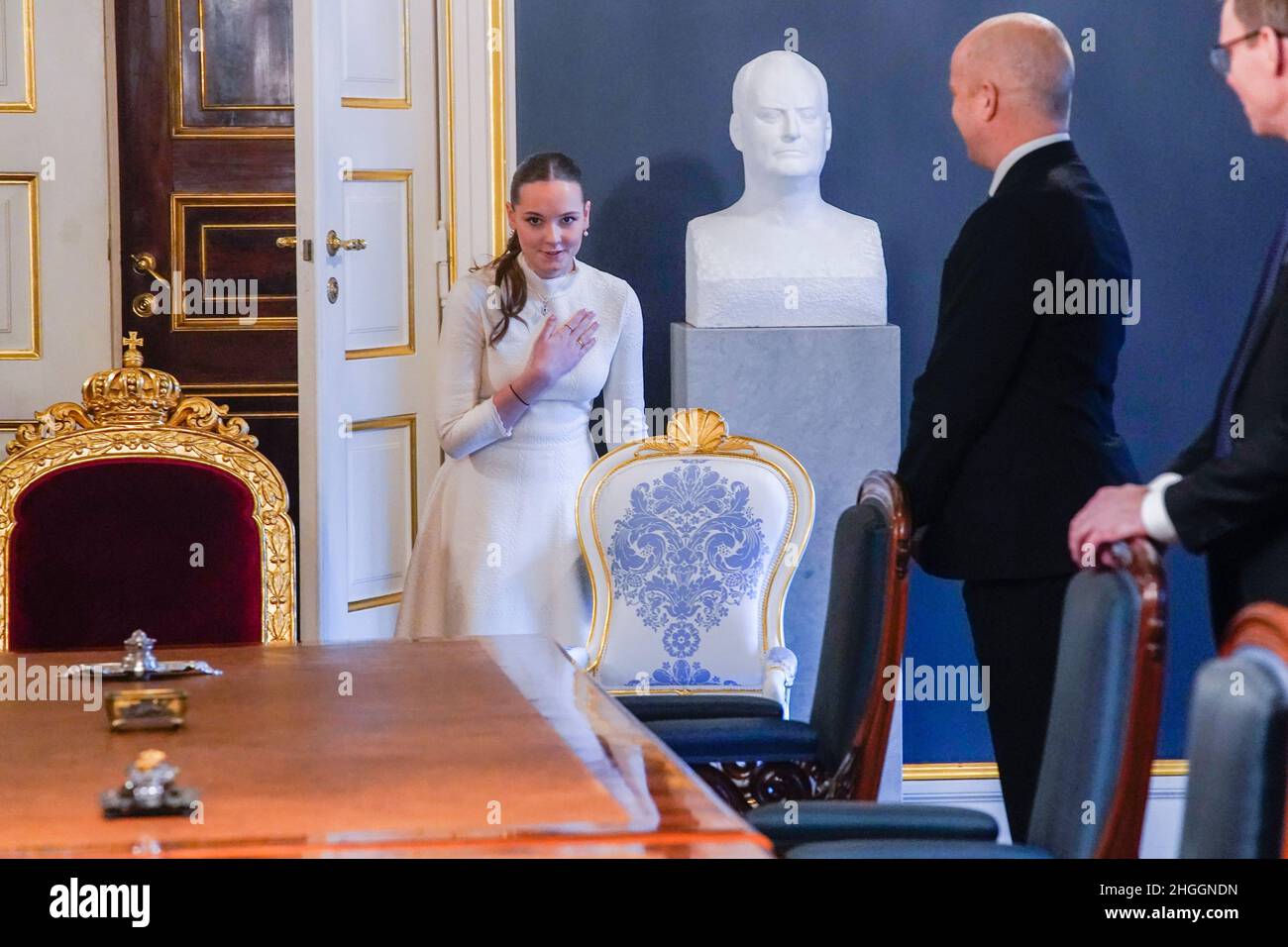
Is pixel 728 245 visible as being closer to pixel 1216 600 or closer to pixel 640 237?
pixel 640 237

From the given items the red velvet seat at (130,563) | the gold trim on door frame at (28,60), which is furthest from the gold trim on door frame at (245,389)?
the red velvet seat at (130,563)

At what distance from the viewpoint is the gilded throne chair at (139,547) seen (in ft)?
9.23

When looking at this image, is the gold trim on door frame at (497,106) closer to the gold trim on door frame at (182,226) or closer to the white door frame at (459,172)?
the white door frame at (459,172)

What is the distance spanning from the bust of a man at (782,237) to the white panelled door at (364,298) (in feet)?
2.57

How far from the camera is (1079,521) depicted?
2229mm

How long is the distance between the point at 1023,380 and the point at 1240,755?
1.58 metres

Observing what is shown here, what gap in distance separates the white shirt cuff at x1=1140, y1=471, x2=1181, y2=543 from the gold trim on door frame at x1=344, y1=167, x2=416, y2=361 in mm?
2322

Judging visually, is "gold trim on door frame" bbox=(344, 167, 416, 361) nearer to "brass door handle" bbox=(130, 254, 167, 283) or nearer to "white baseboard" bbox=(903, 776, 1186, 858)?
"brass door handle" bbox=(130, 254, 167, 283)

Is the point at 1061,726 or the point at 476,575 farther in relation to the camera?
the point at 476,575

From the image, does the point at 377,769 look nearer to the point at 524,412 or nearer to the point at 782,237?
the point at 524,412

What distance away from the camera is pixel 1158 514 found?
7.15 ft
